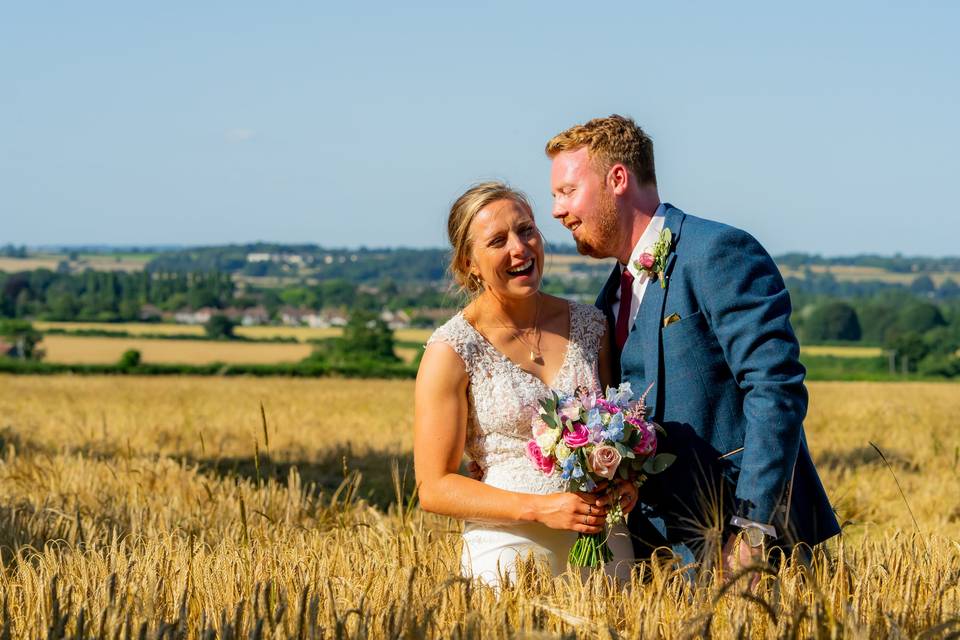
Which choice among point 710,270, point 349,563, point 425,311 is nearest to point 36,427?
point 349,563

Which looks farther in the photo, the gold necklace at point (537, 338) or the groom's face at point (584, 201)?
the gold necklace at point (537, 338)

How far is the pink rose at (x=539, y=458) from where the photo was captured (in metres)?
4.54

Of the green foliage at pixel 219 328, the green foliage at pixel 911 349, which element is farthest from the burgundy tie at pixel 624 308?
the green foliage at pixel 219 328

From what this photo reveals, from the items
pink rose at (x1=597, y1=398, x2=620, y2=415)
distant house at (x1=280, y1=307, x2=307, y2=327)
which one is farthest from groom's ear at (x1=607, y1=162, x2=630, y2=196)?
distant house at (x1=280, y1=307, x2=307, y2=327)

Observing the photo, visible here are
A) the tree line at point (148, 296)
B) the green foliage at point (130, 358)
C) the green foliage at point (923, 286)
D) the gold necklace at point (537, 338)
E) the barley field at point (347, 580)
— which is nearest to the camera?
the barley field at point (347, 580)

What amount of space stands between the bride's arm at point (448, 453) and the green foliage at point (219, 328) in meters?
88.1

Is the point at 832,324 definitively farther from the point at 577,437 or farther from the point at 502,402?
the point at 577,437

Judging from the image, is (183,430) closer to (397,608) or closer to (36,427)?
(36,427)

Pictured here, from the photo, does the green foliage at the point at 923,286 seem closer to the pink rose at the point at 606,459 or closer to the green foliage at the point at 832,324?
the green foliage at the point at 832,324

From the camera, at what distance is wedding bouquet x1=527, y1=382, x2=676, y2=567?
4348 millimetres

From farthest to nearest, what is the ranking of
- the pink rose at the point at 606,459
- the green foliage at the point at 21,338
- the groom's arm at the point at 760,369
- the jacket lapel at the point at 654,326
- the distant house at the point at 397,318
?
the distant house at the point at 397,318, the green foliage at the point at 21,338, the jacket lapel at the point at 654,326, the groom's arm at the point at 760,369, the pink rose at the point at 606,459

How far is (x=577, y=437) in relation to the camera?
4.37m

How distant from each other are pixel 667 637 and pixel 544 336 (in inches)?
66.8

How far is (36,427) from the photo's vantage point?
1772 cm
